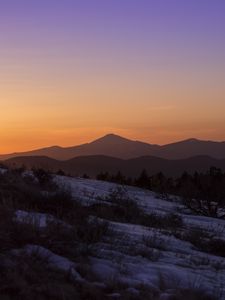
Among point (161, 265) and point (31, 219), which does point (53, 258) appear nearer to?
point (31, 219)

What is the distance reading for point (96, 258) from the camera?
7402 mm

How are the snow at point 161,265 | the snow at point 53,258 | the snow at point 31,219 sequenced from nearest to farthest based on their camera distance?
the snow at point 53,258 → the snow at point 161,265 → the snow at point 31,219

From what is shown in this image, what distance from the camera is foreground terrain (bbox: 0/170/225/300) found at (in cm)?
607

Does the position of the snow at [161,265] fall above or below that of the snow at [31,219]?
below

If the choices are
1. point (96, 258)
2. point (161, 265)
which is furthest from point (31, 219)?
point (161, 265)

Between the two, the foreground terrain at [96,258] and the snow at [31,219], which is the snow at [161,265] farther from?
the snow at [31,219]

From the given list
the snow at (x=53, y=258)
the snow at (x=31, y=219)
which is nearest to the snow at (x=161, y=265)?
the snow at (x=53, y=258)

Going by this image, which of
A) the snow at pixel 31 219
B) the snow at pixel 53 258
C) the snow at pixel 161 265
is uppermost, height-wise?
the snow at pixel 31 219

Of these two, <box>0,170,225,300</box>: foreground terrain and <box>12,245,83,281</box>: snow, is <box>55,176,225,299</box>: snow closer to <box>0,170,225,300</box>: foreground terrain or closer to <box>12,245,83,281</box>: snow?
<box>0,170,225,300</box>: foreground terrain

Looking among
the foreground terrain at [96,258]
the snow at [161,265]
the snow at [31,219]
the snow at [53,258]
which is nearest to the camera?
the foreground terrain at [96,258]

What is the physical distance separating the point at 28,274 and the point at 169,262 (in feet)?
7.80

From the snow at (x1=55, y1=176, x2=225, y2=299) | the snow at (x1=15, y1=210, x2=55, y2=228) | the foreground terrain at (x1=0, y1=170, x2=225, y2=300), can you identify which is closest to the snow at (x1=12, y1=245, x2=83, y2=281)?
the foreground terrain at (x1=0, y1=170, x2=225, y2=300)

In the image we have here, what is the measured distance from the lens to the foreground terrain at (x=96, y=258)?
6.07 meters

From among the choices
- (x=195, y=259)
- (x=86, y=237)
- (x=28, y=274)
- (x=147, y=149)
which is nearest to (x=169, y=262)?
(x=195, y=259)
